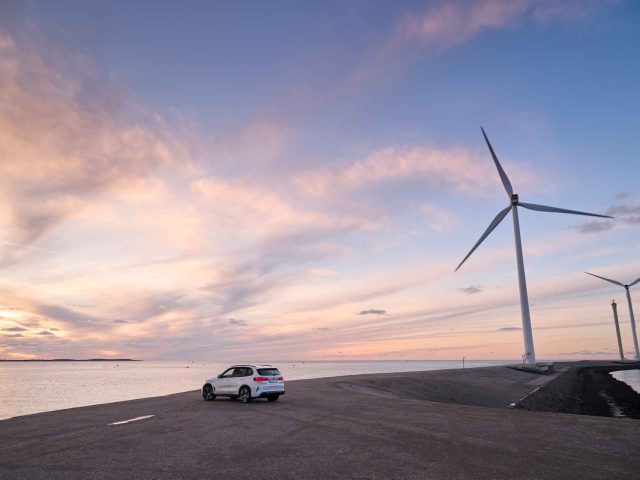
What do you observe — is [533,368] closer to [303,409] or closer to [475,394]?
[475,394]

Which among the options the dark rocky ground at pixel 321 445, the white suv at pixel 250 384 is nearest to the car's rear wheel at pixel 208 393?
the white suv at pixel 250 384

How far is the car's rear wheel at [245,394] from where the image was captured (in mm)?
23859

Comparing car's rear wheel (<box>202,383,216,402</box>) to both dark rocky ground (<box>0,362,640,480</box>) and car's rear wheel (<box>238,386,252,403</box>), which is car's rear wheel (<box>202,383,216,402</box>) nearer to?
car's rear wheel (<box>238,386,252,403</box>)

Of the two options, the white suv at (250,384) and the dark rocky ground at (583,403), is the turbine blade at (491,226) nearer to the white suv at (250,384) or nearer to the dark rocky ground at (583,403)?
the dark rocky ground at (583,403)

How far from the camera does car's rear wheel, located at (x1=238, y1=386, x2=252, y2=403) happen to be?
78.3 feet

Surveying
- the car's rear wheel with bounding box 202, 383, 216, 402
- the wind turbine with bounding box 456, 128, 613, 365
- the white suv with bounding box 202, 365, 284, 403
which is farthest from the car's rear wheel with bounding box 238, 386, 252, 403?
the wind turbine with bounding box 456, 128, 613, 365

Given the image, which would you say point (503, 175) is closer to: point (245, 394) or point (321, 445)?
point (245, 394)

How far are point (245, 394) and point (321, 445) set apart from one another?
12.4 meters

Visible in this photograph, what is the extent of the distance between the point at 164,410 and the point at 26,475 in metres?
11.7

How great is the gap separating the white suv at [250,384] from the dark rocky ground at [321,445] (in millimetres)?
3086

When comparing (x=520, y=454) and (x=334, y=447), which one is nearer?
(x=520, y=454)

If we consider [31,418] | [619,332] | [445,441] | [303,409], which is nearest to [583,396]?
[303,409]

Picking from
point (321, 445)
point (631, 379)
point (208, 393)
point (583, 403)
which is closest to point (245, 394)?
point (208, 393)

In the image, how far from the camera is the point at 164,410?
69.2 feet
